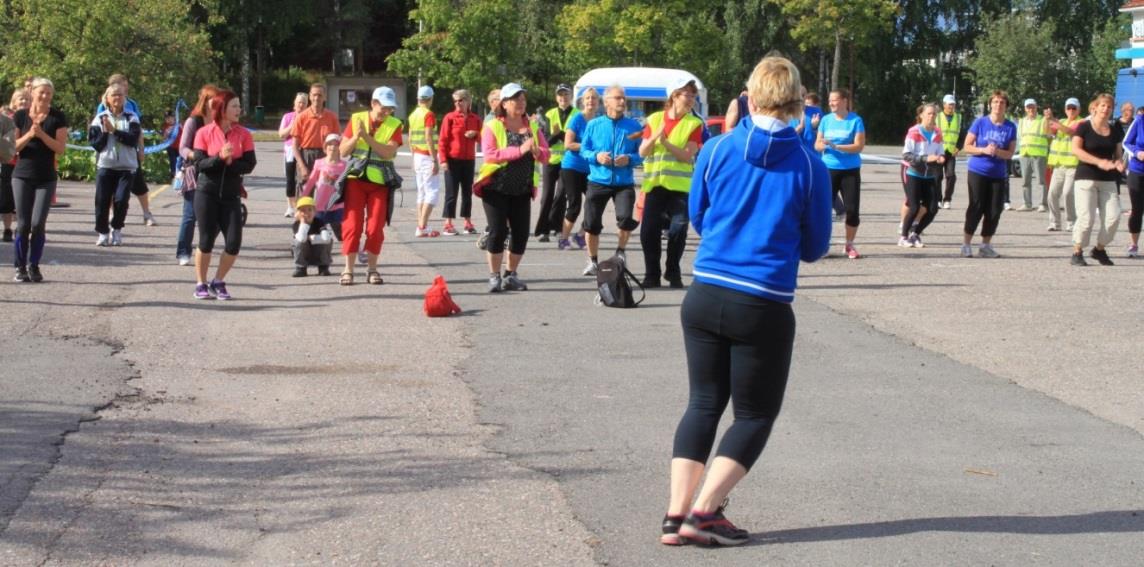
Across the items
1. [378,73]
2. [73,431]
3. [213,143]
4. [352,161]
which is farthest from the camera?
[378,73]

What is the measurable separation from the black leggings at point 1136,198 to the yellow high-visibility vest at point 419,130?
8038mm

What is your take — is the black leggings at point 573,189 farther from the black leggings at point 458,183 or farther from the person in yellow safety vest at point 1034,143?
the person in yellow safety vest at point 1034,143

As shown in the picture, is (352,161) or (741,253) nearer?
(741,253)

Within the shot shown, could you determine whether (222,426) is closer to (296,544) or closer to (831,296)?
(296,544)

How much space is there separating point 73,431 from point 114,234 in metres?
9.75

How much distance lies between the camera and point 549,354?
972 cm

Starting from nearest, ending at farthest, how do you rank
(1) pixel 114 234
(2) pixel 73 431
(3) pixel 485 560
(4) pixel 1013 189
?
1. (3) pixel 485 560
2. (2) pixel 73 431
3. (1) pixel 114 234
4. (4) pixel 1013 189

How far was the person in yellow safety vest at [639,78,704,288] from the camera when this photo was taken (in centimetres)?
1262

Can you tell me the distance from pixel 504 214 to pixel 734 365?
7291 millimetres

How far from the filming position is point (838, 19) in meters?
60.0

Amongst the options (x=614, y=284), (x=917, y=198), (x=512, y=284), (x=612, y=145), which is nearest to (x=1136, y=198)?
(x=917, y=198)

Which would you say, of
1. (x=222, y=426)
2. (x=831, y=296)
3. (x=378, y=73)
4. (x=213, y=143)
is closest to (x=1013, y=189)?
(x=831, y=296)

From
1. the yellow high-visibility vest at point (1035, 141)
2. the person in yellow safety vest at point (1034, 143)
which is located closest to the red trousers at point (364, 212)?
the person in yellow safety vest at point (1034, 143)

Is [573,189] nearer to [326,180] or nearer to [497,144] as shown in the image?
[326,180]
